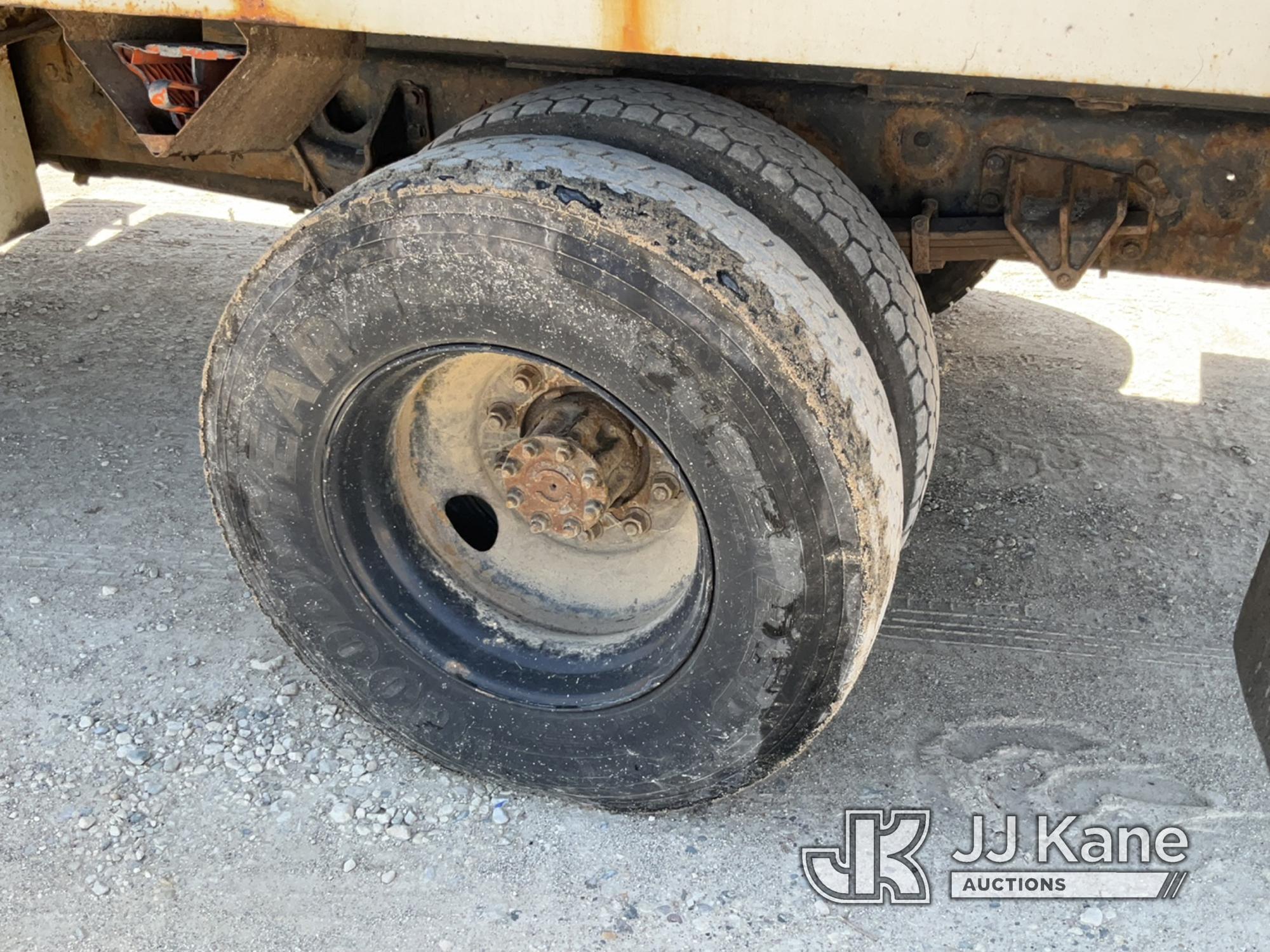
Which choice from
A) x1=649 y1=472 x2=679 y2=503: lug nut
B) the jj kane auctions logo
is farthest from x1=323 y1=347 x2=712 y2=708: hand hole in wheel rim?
the jj kane auctions logo

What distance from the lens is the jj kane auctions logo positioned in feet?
7.89

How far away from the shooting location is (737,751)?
7.58 feet

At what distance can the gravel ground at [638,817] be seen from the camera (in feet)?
7.68

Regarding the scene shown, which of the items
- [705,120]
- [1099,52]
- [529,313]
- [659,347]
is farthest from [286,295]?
[1099,52]

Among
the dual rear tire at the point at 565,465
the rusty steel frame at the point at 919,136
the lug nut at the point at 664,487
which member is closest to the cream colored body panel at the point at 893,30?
the dual rear tire at the point at 565,465

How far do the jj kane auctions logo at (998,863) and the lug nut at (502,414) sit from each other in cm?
110

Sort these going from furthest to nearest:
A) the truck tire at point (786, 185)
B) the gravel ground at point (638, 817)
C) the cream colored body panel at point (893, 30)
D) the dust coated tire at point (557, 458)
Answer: the gravel ground at point (638, 817)
the truck tire at point (786, 185)
the dust coated tire at point (557, 458)
the cream colored body panel at point (893, 30)

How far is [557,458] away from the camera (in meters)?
2.35

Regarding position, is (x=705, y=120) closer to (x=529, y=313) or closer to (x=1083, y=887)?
A: (x=529, y=313)

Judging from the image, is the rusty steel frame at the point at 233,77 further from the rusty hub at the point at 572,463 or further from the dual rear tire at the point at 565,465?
the rusty hub at the point at 572,463

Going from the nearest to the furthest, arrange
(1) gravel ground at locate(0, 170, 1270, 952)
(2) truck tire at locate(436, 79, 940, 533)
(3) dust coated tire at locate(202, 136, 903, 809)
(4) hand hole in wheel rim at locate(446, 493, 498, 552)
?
(3) dust coated tire at locate(202, 136, 903, 809) → (2) truck tire at locate(436, 79, 940, 533) → (1) gravel ground at locate(0, 170, 1270, 952) → (4) hand hole in wheel rim at locate(446, 493, 498, 552)

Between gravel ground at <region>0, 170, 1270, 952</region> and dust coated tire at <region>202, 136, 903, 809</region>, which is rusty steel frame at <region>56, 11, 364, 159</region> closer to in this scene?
dust coated tire at <region>202, 136, 903, 809</region>

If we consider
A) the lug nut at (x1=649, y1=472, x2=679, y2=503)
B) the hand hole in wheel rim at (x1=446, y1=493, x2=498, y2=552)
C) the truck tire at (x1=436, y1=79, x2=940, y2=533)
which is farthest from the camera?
the hand hole in wheel rim at (x1=446, y1=493, x2=498, y2=552)

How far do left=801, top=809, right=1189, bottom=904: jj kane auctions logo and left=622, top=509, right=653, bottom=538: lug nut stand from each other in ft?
2.49
